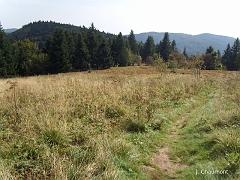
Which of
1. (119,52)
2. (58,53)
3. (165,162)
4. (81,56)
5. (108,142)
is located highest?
(119,52)

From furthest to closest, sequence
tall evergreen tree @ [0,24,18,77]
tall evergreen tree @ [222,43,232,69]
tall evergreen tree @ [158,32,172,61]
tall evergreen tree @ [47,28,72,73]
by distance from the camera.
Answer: tall evergreen tree @ [222,43,232,69]
tall evergreen tree @ [158,32,172,61]
tall evergreen tree @ [47,28,72,73]
tall evergreen tree @ [0,24,18,77]

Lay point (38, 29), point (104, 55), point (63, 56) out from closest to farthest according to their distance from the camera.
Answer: point (63, 56) < point (104, 55) < point (38, 29)

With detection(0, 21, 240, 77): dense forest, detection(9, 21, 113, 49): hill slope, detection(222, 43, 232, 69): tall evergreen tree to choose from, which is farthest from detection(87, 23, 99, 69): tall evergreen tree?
detection(9, 21, 113, 49): hill slope

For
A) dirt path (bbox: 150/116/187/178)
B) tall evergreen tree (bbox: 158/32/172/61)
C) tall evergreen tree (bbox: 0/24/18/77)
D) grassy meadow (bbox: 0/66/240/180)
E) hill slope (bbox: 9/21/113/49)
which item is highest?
hill slope (bbox: 9/21/113/49)

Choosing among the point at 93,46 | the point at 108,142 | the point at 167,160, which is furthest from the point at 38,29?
the point at 167,160

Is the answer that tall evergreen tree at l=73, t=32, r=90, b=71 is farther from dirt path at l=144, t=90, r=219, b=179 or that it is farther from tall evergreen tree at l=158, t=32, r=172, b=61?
dirt path at l=144, t=90, r=219, b=179

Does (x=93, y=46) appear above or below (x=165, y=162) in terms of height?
above

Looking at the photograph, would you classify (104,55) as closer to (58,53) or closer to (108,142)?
(58,53)

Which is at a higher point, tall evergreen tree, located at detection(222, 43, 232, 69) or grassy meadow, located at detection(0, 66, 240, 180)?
tall evergreen tree, located at detection(222, 43, 232, 69)

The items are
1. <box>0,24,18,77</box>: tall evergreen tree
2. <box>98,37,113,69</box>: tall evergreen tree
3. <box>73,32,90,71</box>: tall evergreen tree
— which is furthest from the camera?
<box>98,37,113,69</box>: tall evergreen tree

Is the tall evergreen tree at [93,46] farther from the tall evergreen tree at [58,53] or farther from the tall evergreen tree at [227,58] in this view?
the tall evergreen tree at [227,58]

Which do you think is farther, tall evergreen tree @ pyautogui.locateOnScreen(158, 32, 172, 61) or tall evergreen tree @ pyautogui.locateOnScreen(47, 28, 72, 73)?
tall evergreen tree @ pyautogui.locateOnScreen(158, 32, 172, 61)

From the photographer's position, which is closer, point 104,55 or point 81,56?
point 81,56

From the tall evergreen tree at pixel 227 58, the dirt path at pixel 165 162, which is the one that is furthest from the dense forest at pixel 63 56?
the dirt path at pixel 165 162
